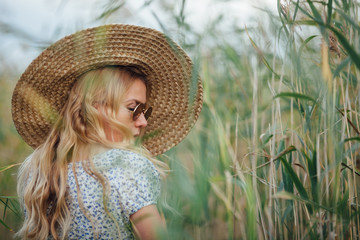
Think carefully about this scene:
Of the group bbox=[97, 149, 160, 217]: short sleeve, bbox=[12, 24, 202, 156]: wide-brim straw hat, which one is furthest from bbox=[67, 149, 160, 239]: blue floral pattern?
bbox=[12, 24, 202, 156]: wide-brim straw hat

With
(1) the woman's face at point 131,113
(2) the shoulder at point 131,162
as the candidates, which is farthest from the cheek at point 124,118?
(2) the shoulder at point 131,162

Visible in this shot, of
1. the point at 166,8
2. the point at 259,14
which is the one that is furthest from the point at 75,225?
the point at 259,14

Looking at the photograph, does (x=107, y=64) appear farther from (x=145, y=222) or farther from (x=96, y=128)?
(x=145, y=222)

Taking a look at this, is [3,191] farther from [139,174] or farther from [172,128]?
[172,128]

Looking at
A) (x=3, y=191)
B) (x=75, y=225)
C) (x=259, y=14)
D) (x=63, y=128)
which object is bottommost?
(x=75, y=225)

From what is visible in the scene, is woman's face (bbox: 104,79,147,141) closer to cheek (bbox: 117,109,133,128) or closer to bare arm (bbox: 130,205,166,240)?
cheek (bbox: 117,109,133,128)

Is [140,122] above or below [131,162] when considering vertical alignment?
above

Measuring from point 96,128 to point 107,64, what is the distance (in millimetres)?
247

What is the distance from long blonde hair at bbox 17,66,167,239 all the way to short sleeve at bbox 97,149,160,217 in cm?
4

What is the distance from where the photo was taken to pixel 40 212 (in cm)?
108

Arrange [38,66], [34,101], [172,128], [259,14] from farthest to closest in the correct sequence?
[172,128] < [34,101] < [38,66] < [259,14]

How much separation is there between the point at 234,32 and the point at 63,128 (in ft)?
2.39

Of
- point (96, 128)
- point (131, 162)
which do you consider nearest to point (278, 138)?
point (131, 162)

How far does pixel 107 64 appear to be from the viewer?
122 centimetres
